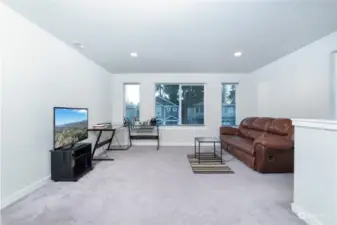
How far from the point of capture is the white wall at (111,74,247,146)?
6824 millimetres

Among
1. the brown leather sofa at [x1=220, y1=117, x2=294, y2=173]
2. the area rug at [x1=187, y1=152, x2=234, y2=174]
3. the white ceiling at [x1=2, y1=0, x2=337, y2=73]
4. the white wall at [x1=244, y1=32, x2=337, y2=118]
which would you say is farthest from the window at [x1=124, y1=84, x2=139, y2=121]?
the white wall at [x1=244, y1=32, x2=337, y2=118]

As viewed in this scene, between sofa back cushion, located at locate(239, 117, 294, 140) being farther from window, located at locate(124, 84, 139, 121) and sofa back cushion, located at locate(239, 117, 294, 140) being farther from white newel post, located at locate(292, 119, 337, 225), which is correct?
window, located at locate(124, 84, 139, 121)

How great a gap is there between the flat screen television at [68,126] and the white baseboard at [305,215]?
10.2 feet

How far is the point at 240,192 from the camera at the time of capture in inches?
113

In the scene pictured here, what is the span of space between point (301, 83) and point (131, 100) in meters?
4.68

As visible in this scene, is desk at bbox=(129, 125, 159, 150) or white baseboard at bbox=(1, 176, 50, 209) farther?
desk at bbox=(129, 125, 159, 150)

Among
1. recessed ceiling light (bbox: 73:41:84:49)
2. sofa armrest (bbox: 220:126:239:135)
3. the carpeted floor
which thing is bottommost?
the carpeted floor

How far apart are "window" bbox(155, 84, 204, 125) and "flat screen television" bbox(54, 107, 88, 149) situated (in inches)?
129

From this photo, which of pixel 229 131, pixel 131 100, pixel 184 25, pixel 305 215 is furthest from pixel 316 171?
pixel 131 100

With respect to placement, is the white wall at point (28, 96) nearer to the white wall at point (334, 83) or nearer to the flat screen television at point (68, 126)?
the flat screen television at point (68, 126)

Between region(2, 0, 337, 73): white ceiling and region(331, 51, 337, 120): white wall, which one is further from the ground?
region(2, 0, 337, 73): white ceiling

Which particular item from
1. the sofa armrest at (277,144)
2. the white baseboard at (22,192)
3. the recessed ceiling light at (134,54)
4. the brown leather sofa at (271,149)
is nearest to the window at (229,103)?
the brown leather sofa at (271,149)

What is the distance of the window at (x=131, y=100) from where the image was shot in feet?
22.9

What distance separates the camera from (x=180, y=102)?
7039 millimetres
